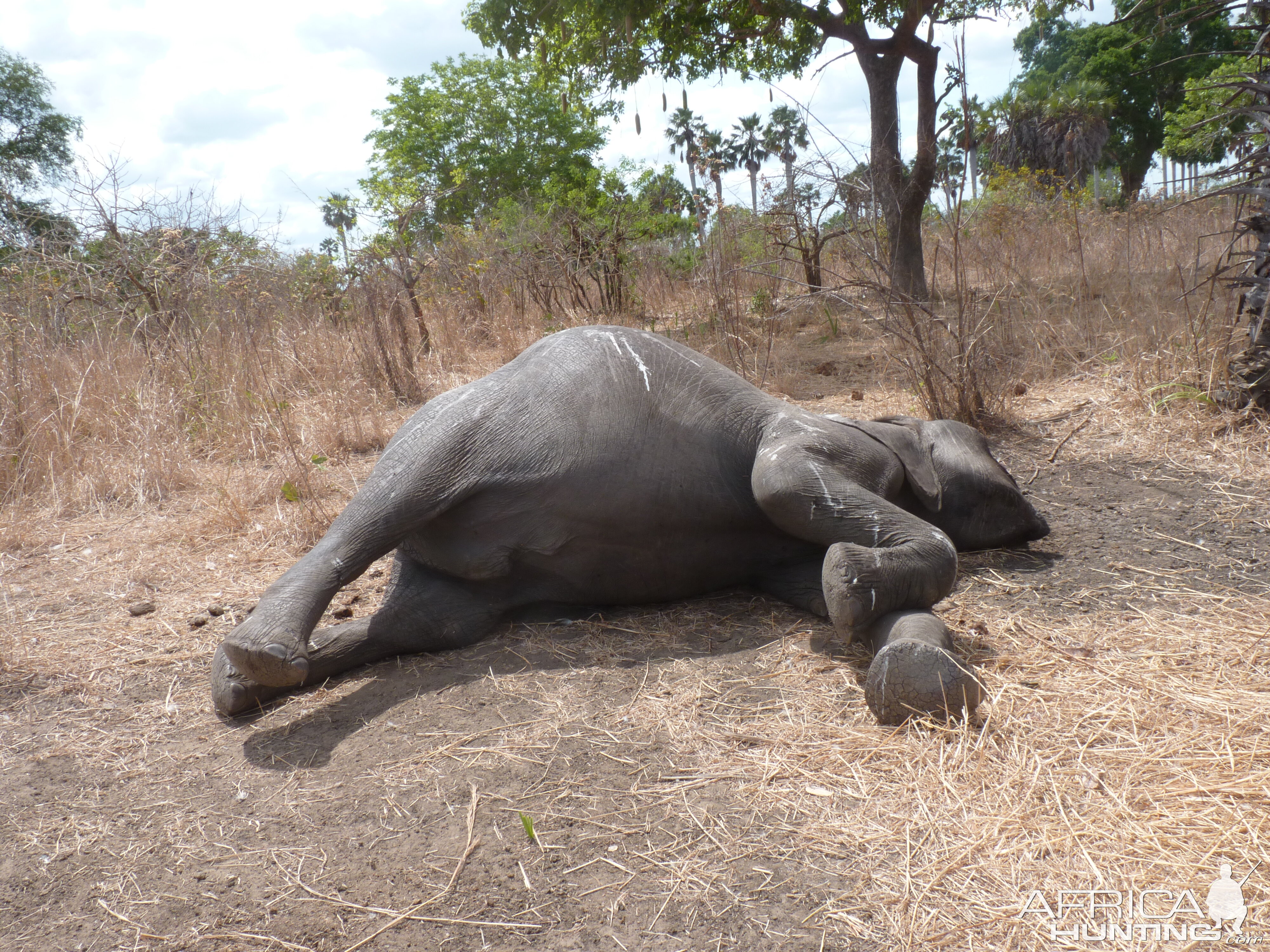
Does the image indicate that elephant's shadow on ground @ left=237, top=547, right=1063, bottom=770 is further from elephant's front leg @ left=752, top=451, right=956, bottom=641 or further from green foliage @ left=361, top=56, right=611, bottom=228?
green foliage @ left=361, top=56, right=611, bottom=228

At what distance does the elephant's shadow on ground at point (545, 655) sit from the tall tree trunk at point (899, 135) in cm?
386

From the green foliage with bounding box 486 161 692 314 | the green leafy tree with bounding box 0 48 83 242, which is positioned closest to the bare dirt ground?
the green foliage with bounding box 486 161 692 314

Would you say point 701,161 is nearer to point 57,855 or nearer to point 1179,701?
point 1179,701

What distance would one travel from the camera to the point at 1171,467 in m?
3.74

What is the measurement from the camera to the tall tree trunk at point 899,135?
639 cm

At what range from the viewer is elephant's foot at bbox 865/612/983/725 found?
192 centimetres

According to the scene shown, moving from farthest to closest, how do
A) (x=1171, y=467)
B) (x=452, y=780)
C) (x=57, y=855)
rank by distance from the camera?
(x=1171, y=467) → (x=452, y=780) → (x=57, y=855)

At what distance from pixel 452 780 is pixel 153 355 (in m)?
4.76

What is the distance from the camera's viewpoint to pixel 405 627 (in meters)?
2.49

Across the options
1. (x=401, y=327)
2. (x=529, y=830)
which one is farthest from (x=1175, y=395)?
(x=401, y=327)

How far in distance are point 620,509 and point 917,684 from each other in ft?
3.33

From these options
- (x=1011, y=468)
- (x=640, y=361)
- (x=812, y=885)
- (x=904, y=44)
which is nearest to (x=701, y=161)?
(x=904, y=44)

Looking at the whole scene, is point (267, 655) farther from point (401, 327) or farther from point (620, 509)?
point (401, 327)

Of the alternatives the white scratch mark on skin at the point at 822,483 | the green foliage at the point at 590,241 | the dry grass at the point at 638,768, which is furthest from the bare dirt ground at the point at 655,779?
the green foliage at the point at 590,241
